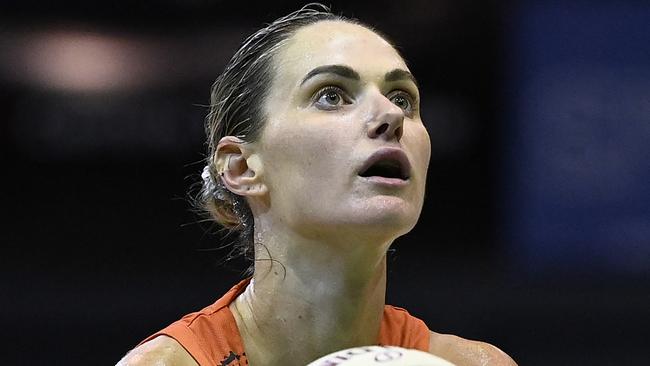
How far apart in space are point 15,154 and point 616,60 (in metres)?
1.69

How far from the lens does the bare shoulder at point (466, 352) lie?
6.66ft

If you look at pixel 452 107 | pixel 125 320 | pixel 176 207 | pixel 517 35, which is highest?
pixel 517 35

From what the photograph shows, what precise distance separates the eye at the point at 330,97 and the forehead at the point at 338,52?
0.16 feet

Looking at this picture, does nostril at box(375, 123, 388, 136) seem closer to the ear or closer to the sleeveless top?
the ear

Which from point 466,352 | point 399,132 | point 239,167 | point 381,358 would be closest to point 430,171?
point 466,352

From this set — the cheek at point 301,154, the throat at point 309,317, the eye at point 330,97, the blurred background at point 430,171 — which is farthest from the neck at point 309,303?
the blurred background at point 430,171

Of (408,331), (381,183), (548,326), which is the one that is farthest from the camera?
(548,326)

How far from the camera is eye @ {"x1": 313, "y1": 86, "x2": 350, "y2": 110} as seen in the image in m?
1.84

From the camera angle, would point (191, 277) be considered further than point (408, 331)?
Yes

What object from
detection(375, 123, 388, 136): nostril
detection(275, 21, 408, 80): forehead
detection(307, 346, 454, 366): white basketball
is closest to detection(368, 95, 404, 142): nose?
detection(375, 123, 388, 136): nostril

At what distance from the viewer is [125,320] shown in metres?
3.03

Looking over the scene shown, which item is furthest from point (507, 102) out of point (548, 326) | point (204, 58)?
point (204, 58)

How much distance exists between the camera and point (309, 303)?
190cm

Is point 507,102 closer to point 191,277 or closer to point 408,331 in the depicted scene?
point 191,277
